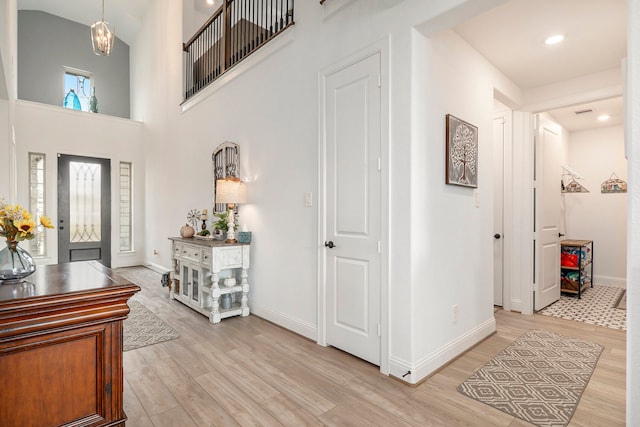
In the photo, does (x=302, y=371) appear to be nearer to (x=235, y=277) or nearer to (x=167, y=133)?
(x=235, y=277)

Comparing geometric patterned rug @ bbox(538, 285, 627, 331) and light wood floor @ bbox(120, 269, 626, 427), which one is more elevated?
light wood floor @ bbox(120, 269, 626, 427)

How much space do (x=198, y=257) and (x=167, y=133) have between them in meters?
3.28

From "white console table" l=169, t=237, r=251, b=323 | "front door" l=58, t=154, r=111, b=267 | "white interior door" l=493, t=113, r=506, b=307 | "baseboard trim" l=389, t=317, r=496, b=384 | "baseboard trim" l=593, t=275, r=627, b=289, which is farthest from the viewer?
"front door" l=58, t=154, r=111, b=267

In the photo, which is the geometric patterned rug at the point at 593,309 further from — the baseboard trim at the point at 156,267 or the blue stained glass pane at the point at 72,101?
the blue stained glass pane at the point at 72,101

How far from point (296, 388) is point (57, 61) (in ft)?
26.1

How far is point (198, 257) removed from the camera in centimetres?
365

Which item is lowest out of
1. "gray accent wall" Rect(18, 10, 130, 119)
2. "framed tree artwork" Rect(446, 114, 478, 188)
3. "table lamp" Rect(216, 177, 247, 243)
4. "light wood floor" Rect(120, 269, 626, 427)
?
"light wood floor" Rect(120, 269, 626, 427)

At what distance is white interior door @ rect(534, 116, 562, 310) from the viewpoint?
3775mm

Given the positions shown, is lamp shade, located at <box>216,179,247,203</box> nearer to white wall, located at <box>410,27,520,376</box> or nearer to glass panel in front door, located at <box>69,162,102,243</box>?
white wall, located at <box>410,27,520,376</box>

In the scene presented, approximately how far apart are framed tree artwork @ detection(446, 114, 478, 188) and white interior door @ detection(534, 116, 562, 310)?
1.48 m

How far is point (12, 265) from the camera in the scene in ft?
4.54

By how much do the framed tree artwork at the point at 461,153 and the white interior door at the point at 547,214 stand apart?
1.48 m

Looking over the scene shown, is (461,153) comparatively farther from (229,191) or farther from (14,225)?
(14,225)

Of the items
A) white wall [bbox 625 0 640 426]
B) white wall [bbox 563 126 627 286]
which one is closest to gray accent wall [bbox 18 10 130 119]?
white wall [bbox 625 0 640 426]
